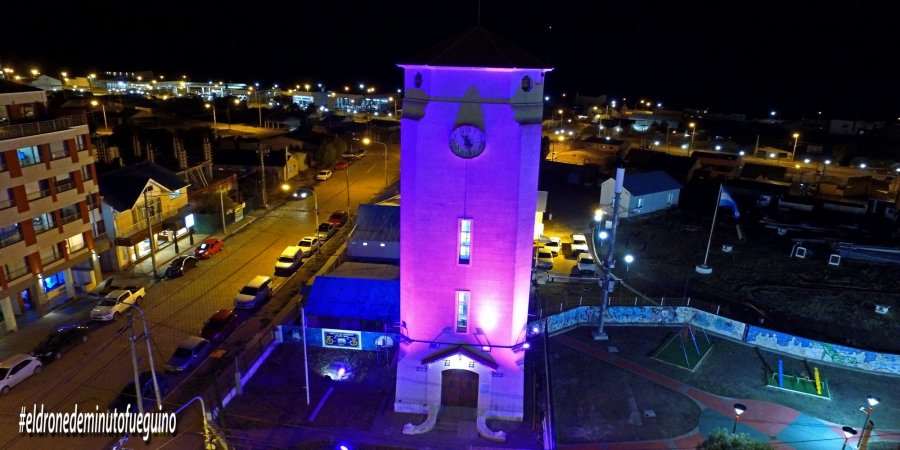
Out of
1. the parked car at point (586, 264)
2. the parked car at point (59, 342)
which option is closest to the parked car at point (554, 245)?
the parked car at point (586, 264)

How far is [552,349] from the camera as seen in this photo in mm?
27688

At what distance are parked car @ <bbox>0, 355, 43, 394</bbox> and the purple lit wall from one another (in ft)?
56.1

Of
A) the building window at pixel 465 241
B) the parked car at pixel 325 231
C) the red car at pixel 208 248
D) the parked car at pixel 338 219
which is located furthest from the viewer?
the parked car at pixel 338 219

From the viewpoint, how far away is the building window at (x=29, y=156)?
28277 mm

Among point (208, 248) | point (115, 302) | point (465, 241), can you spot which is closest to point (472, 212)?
point (465, 241)

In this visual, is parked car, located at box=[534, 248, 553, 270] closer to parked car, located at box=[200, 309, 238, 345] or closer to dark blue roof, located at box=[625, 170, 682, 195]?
dark blue roof, located at box=[625, 170, 682, 195]

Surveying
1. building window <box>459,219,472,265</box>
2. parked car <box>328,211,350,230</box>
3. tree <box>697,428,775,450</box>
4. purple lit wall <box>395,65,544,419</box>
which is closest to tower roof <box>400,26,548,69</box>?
purple lit wall <box>395,65,544,419</box>

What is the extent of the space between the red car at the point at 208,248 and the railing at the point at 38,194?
10522 millimetres

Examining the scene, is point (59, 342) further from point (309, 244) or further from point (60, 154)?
point (309, 244)

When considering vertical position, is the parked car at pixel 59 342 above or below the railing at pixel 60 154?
below

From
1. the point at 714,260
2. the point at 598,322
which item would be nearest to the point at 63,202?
the point at 598,322

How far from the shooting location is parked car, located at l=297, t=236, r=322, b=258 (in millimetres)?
40688

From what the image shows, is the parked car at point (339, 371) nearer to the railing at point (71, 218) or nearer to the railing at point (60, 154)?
the railing at point (71, 218)

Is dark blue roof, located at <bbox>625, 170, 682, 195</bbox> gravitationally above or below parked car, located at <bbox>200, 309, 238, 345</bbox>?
above
